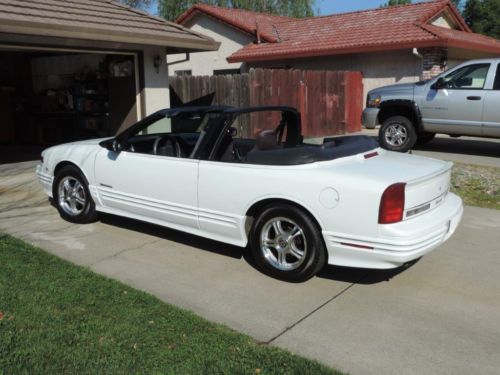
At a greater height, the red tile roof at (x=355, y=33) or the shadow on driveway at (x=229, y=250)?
the red tile roof at (x=355, y=33)

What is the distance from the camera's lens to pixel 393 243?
3893 mm

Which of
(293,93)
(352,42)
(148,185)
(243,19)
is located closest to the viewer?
(148,185)

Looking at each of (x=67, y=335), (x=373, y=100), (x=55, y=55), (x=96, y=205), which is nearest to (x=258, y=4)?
(x=55, y=55)

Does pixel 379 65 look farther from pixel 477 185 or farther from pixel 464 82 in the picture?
pixel 477 185

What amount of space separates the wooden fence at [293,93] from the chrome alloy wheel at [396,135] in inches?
141

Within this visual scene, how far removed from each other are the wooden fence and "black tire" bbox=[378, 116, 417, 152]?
11.6ft

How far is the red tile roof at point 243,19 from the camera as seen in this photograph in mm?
20953

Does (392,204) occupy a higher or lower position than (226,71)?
lower

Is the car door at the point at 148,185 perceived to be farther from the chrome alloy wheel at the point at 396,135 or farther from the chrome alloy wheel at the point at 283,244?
the chrome alloy wheel at the point at 396,135

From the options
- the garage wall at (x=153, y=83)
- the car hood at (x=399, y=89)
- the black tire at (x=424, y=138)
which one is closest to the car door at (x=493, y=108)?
the car hood at (x=399, y=89)

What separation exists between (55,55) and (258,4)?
25367 mm

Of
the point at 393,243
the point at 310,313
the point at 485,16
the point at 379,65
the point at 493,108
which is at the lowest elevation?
the point at 310,313

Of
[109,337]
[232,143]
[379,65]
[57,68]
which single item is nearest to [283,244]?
[232,143]

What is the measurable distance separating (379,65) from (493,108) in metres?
7.91
